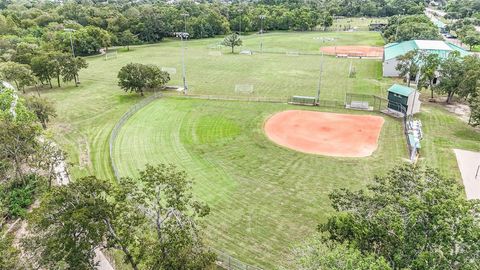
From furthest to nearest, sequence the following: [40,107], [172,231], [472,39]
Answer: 1. [472,39]
2. [40,107]
3. [172,231]

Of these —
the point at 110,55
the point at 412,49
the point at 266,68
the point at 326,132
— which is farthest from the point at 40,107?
the point at 412,49

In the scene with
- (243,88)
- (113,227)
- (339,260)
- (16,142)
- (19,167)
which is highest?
(339,260)

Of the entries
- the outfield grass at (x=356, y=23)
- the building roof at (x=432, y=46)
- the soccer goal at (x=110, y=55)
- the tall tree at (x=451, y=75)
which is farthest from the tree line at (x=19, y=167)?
the outfield grass at (x=356, y=23)

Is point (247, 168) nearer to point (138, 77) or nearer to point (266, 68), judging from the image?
point (138, 77)

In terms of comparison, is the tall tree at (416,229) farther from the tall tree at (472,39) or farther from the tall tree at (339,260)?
the tall tree at (472,39)

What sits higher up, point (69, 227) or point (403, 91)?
point (403, 91)
